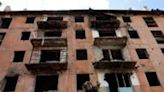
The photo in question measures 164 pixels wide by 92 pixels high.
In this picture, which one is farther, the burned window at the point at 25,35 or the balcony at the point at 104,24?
the balcony at the point at 104,24

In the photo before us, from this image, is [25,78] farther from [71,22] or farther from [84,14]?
[84,14]

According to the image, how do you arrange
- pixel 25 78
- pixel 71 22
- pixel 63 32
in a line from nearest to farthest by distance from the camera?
pixel 25 78 → pixel 63 32 → pixel 71 22

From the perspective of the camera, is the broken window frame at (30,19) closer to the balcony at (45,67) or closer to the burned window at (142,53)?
the balcony at (45,67)

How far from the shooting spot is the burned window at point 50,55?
2111 centimetres

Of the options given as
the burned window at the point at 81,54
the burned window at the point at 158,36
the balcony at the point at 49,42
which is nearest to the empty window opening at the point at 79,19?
the balcony at the point at 49,42

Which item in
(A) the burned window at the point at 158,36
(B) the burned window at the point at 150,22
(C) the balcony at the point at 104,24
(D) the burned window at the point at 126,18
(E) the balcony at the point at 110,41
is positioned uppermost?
(D) the burned window at the point at 126,18

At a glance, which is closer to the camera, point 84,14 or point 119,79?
point 119,79

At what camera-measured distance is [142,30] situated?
24344mm

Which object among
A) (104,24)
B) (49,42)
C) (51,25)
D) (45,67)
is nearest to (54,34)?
(51,25)

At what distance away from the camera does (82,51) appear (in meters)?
21.7

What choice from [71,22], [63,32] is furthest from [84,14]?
[63,32]

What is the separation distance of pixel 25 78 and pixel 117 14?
512 inches

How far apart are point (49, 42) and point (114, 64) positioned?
249 inches

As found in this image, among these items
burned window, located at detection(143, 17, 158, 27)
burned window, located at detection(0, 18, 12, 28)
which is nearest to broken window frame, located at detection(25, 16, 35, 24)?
burned window, located at detection(0, 18, 12, 28)
